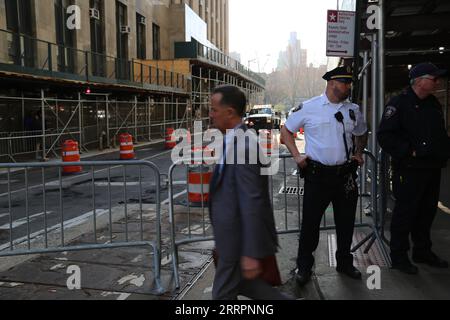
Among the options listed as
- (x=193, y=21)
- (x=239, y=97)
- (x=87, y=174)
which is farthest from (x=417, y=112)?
(x=193, y=21)

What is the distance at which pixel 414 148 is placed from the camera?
4.32 meters

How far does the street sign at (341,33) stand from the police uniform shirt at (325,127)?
212cm

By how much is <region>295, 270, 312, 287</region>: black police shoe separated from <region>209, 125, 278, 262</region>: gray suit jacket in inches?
57.7

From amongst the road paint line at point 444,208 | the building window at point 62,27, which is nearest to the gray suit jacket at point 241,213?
the road paint line at point 444,208

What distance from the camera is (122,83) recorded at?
77.7 ft

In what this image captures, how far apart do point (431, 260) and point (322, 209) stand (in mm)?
1321

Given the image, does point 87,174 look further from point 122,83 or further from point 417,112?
point 122,83

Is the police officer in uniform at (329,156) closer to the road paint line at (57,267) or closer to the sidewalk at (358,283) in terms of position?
the sidewalk at (358,283)

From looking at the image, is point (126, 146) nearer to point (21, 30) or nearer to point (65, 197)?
point (65, 197)

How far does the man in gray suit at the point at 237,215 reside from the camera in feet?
9.18

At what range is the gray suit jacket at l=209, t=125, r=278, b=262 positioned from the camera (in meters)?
2.79

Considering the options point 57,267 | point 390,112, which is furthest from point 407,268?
point 57,267

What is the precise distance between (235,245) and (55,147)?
1765 centimetres

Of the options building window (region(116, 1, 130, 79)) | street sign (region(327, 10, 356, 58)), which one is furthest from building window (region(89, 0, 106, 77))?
street sign (region(327, 10, 356, 58))
